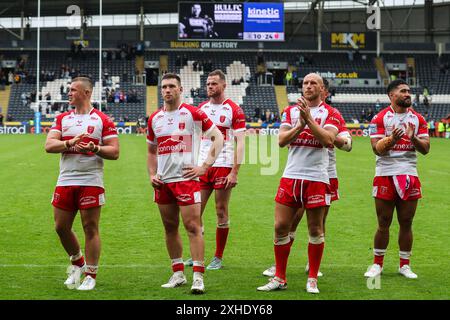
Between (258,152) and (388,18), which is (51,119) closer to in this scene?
(258,152)

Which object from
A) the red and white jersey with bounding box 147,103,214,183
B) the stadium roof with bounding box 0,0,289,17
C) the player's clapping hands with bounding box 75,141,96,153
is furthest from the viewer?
the stadium roof with bounding box 0,0,289,17

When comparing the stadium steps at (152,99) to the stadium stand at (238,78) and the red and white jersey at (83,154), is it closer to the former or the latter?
the stadium stand at (238,78)

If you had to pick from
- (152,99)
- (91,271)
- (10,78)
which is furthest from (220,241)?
(10,78)

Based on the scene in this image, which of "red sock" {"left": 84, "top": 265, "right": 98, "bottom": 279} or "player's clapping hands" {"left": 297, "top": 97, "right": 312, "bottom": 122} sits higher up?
"player's clapping hands" {"left": 297, "top": 97, "right": 312, "bottom": 122}

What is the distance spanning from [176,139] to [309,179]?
1.48 m

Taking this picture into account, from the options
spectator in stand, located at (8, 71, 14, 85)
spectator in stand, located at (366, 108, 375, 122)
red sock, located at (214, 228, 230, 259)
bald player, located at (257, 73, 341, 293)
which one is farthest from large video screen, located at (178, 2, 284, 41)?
bald player, located at (257, 73, 341, 293)

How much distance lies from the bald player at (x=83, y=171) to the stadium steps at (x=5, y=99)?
5239 cm

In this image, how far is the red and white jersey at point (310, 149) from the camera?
775 cm

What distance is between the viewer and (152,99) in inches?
2384

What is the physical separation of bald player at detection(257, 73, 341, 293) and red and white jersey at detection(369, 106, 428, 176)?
1023mm

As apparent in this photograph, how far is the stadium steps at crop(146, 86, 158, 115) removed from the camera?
59.0 m

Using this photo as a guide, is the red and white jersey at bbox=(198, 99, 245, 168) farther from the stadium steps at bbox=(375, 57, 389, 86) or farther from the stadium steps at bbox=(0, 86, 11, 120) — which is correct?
the stadium steps at bbox=(375, 57, 389, 86)

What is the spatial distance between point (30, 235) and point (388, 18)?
62.6 m
